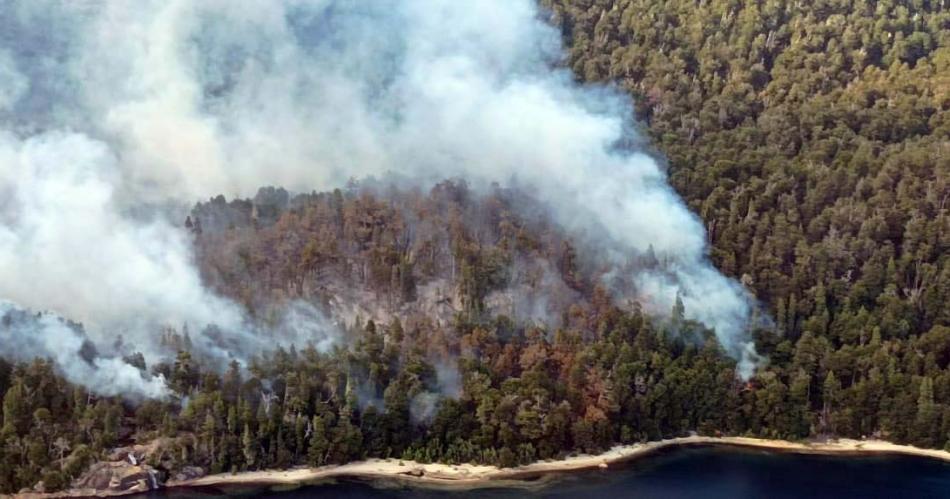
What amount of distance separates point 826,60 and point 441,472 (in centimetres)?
4488

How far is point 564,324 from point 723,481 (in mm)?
11928

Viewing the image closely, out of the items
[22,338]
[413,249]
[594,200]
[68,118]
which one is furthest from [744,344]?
[68,118]

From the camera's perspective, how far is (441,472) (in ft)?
176

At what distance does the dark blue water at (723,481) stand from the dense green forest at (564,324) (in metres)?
1.69

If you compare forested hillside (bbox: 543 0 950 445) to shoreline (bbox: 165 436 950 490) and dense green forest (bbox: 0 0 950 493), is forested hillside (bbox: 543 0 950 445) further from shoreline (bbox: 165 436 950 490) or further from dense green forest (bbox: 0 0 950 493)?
shoreline (bbox: 165 436 950 490)

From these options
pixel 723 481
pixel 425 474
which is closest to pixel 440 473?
pixel 425 474

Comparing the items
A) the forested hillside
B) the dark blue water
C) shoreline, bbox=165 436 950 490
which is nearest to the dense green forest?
the forested hillside

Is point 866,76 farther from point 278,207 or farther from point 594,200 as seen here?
point 278,207

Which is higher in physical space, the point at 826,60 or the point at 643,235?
the point at 826,60

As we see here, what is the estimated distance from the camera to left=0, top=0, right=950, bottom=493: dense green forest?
53156 mm

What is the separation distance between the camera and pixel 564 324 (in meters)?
61.5

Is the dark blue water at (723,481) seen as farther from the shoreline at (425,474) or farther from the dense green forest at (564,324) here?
the dense green forest at (564,324)

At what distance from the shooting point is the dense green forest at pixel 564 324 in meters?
53.2

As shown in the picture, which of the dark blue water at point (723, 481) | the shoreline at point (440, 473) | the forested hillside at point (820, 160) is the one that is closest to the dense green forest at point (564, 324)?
the forested hillside at point (820, 160)
